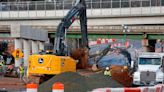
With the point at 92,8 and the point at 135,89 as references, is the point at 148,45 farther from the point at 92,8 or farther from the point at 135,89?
the point at 135,89

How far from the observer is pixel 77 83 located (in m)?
25.0

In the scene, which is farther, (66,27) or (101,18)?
(101,18)

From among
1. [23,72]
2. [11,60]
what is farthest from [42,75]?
[11,60]

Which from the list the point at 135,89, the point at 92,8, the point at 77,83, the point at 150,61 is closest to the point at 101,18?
the point at 92,8

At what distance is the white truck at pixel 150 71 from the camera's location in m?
39.0

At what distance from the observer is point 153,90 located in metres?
16.9

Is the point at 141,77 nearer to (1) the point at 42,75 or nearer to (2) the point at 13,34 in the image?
(1) the point at 42,75

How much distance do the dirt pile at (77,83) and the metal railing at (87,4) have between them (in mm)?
50888

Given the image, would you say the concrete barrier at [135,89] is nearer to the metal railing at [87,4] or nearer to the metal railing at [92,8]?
the metal railing at [92,8]

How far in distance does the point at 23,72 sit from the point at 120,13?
32475 millimetres

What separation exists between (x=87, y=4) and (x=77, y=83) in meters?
57.6

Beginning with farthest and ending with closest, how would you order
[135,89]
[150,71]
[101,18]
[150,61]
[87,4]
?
[87,4] → [101,18] → [150,61] → [150,71] → [135,89]

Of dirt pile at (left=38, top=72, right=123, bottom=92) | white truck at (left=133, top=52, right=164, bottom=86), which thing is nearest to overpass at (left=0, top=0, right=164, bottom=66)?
white truck at (left=133, top=52, right=164, bottom=86)

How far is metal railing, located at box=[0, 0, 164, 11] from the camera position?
78.9 meters
